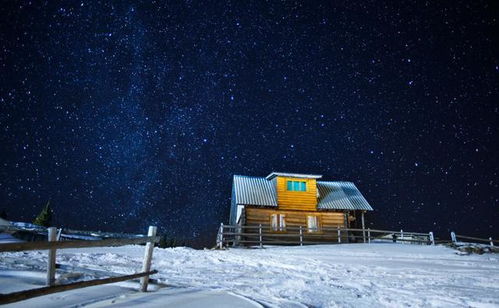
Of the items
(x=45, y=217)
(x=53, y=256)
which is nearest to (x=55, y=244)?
(x=53, y=256)

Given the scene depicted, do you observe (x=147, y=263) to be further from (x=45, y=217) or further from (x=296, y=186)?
(x=45, y=217)

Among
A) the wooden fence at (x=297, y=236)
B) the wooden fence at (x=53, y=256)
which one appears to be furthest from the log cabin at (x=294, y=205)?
the wooden fence at (x=53, y=256)

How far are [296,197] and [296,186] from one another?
3.25 ft

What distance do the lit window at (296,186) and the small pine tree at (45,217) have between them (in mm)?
33063

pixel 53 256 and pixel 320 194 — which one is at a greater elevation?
pixel 320 194

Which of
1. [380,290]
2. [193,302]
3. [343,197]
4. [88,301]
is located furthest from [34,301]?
[343,197]

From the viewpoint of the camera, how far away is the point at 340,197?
26953 millimetres

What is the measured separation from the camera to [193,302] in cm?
486

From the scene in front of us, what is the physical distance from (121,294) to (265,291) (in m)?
2.88

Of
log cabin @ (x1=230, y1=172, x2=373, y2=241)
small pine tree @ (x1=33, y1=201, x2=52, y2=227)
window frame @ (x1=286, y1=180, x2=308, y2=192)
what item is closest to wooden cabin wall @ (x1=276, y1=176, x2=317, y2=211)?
log cabin @ (x1=230, y1=172, x2=373, y2=241)

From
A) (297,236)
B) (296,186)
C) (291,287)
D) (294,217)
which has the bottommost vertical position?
(297,236)

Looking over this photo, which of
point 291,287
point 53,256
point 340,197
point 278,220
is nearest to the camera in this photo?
point 53,256

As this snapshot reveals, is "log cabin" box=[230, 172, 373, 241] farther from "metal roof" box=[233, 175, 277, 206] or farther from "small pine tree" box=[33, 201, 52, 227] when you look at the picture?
"small pine tree" box=[33, 201, 52, 227]

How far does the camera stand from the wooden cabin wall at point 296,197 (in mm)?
25609
